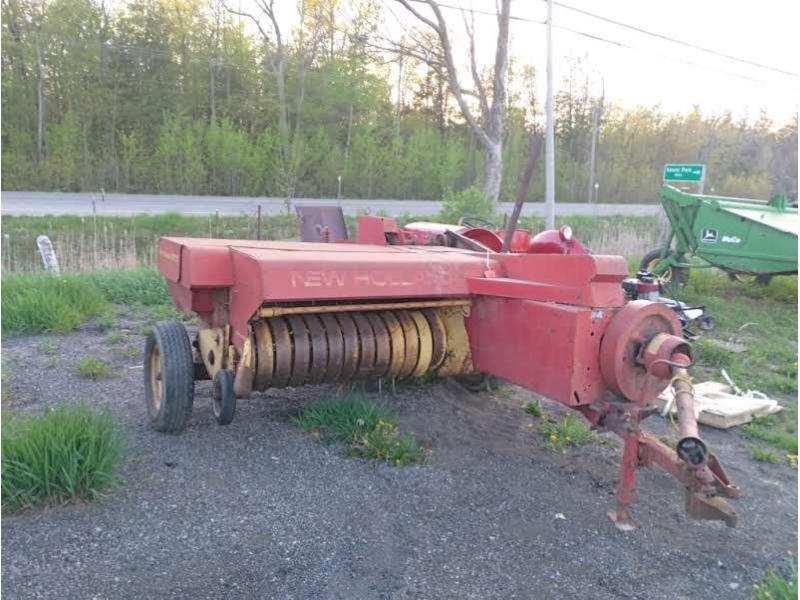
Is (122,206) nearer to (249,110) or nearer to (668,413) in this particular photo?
(249,110)

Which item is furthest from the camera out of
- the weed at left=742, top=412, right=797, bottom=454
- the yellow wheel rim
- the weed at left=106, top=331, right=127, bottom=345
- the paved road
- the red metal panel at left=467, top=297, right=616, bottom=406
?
the paved road

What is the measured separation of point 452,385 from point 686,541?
6.81ft

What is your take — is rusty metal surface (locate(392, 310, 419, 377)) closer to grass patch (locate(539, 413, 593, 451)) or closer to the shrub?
grass patch (locate(539, 413, 593, 451))

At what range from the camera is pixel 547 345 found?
3.11 meters

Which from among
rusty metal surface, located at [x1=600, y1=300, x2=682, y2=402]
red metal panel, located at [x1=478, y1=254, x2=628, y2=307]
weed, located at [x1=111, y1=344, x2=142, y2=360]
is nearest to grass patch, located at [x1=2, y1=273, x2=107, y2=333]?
weed, located at [x1=111, y1=344, x2=142, y2=360]

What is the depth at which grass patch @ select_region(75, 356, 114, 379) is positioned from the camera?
4.84 metres

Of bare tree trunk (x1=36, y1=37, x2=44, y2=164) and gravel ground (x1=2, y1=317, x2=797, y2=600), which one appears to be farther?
bare tree trunk (x1=36, y1=37, x2=44, y2=164)

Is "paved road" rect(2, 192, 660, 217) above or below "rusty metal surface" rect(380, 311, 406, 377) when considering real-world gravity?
above

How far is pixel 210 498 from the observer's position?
10.0 ft

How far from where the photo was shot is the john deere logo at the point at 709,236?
893cm

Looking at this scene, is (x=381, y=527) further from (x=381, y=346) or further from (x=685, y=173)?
(x=685, y=173)

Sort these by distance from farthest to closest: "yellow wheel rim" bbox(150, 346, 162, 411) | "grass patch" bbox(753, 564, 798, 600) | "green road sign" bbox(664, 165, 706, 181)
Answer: "green road sign" bbox(664, 165, 706, 181)
"yellow wheel rim" bbox(150, 346, 162, 411)
"grass patch" bbox(753, 564, 798, 600)

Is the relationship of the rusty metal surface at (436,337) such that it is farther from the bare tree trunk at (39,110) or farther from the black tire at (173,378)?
the bare tree trunk at (39,110)

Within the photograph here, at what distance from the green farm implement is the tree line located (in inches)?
489
